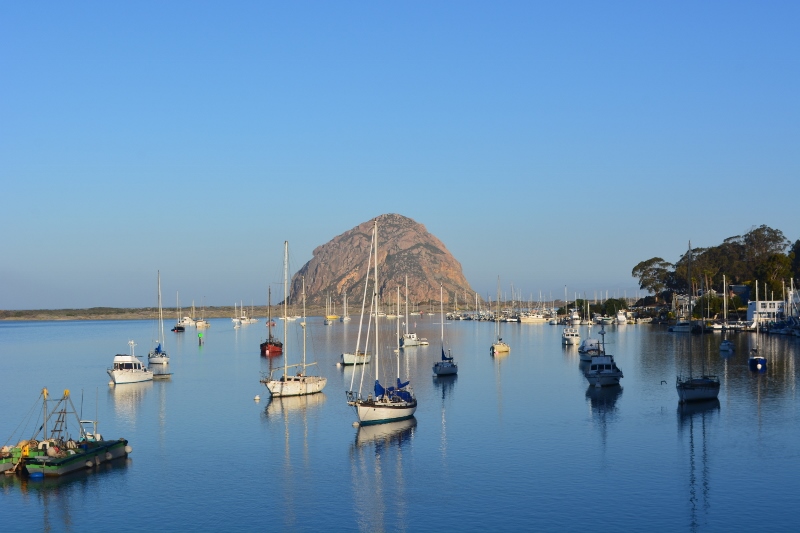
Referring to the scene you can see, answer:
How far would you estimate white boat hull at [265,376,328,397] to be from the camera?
72.1 metres

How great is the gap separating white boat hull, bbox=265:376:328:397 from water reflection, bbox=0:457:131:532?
2706 cm

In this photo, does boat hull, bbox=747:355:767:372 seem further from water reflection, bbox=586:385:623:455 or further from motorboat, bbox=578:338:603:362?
water reflection, bbox=586:385:623:455

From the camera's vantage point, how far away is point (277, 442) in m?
53.3

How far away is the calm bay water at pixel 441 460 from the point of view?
3662 cm

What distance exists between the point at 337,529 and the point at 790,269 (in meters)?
181

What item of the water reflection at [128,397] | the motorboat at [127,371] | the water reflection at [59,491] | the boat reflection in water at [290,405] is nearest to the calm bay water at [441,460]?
the water reflection at [59,491]

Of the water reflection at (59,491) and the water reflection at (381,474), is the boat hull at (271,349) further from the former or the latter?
the water reflection at (59,491)

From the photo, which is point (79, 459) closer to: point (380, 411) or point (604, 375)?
point (380, 411)

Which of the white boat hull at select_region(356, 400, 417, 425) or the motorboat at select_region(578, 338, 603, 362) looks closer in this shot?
the white boat hull at select_region(356, 400, 417, 425)

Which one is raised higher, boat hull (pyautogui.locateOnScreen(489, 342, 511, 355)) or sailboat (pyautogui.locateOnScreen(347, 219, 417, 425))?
sailboat (pyautogui.locateOnScreen(347, 219, 417, 425))

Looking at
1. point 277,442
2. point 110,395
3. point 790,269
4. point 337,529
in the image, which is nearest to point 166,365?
point 110,395

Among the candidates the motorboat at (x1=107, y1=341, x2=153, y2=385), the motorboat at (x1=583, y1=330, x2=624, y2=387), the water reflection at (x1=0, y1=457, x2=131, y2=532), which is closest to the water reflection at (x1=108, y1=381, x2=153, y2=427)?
the motorboat at (x1=107, y1=341, x2=153, y2=385)

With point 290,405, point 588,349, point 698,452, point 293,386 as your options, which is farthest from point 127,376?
point 588,349

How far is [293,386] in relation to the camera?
7225 cm
